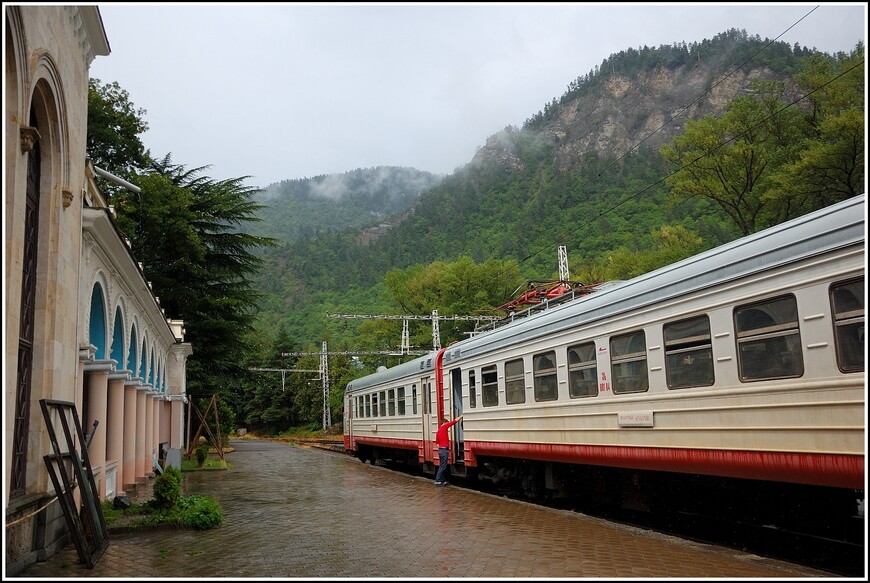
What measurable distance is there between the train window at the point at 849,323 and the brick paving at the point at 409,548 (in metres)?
1.94

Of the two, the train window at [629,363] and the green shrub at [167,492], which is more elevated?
the train window at [629,363]

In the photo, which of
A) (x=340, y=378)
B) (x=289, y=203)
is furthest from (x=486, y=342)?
(x=289, y=203)

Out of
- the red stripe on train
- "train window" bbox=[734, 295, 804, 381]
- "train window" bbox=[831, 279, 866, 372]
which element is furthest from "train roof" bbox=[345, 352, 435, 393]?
"train window" bbox=[831, 279, 866, 372]

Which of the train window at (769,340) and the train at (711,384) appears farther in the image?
the train window at (769,340)

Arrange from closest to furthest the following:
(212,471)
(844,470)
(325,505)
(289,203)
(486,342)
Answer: (844,470) < (325,505) < (486,342) < (212,471) < (289,203)

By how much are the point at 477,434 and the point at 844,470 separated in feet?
30.8

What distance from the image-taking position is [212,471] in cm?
2441

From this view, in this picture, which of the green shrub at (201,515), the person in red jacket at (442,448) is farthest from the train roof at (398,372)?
the green shrub at (201,515)

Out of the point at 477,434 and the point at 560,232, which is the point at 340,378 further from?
the point at 477,434

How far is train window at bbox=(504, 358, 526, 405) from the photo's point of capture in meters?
13.6

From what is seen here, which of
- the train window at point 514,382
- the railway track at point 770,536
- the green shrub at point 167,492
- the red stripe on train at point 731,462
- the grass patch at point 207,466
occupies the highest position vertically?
the train window at point 514,382

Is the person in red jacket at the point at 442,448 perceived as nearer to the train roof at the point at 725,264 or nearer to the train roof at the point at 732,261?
the train roof at the point at 725,264

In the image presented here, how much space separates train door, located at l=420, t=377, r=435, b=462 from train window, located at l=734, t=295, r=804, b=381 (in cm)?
1116

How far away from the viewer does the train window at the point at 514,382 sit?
44.5 feet
